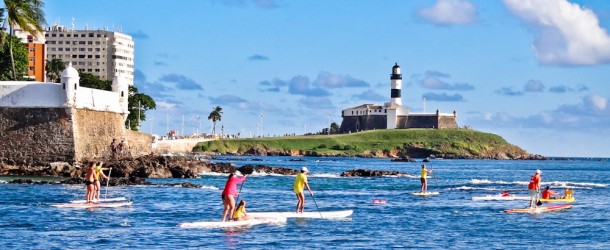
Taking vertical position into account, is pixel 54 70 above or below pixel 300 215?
above

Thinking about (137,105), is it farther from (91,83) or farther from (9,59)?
(9,59)

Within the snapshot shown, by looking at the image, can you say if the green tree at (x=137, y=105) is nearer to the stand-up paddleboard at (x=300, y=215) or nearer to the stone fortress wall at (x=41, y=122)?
the stone fortress wall at (x=41, y=122)

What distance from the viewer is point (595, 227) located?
36.7 metres

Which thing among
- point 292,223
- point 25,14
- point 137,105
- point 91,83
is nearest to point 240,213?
point 292,223

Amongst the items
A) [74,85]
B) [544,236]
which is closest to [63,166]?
[74,85]

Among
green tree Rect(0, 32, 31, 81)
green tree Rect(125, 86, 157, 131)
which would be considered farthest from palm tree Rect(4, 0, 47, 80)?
green tree Rect(125, 86, 157, 131)

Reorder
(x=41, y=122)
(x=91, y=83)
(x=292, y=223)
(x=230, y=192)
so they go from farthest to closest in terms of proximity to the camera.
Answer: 1. (x=91, y=83)
2. (x=41, y=122)
3. (x=292, y=223)
4. (x=230, y=192)

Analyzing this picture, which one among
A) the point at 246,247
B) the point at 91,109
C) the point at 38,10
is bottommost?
the point at 246,247

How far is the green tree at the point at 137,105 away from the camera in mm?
139725

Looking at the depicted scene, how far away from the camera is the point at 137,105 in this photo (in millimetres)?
145750

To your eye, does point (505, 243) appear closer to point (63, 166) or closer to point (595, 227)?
point (595, 227)

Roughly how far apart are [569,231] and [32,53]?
130 metres

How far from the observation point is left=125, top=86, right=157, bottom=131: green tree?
458 feet

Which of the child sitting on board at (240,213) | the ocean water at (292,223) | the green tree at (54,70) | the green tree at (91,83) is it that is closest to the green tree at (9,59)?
the green tree at (91,83)
